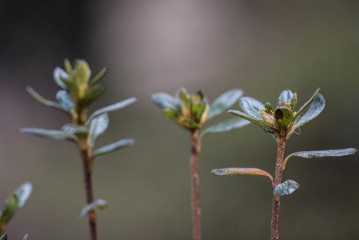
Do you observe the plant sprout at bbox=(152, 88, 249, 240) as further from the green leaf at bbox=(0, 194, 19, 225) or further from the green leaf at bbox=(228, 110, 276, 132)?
the green leaf at bbox=(0, 194, 19, 225)

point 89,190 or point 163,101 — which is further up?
point 163,101

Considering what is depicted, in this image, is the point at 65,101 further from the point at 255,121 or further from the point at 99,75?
the point at 255,121

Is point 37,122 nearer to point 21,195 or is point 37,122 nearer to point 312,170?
point 312,170

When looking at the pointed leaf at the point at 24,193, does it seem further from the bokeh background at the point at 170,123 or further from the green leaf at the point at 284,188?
the bokeh background at the point at 170,123

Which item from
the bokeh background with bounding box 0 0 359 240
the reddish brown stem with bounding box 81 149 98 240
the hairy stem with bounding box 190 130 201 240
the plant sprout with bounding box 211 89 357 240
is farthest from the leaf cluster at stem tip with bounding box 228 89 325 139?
the bokeh background with bounding box 0 0 359 240

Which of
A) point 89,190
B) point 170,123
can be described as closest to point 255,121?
point 89,190

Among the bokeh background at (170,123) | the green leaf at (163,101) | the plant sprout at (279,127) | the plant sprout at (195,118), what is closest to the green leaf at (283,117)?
the plant sprout at (279,127)

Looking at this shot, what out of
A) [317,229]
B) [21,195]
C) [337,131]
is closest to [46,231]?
[317,229]
